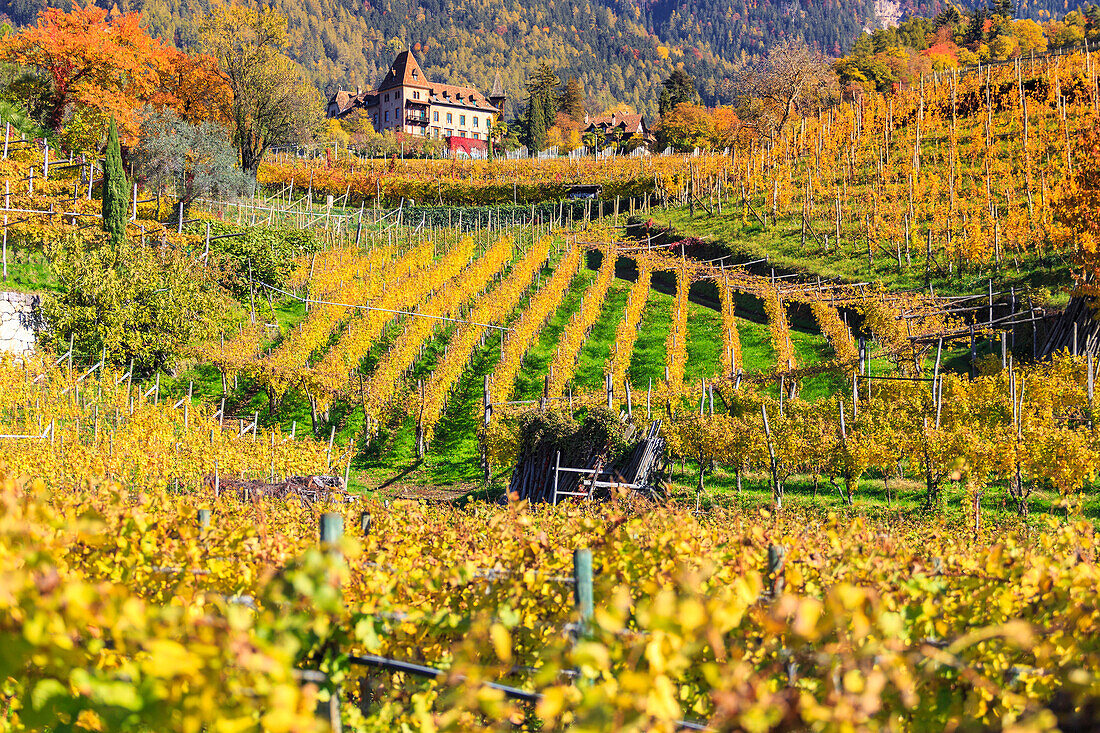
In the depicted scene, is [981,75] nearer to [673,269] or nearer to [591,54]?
[673,269]

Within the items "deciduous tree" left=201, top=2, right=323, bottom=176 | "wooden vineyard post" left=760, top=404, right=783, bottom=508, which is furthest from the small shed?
"wooden vineyard post" left=760, top=404, right=783, bottom=508

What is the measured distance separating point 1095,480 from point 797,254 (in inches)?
627

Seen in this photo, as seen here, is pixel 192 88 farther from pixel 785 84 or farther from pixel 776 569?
pixel 776 569

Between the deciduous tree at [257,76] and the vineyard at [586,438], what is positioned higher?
the deciduous tree at [257,76]

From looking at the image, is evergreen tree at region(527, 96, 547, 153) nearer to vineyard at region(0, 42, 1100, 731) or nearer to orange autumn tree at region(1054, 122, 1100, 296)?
vineyard at region(0, 42, 1100, 731)

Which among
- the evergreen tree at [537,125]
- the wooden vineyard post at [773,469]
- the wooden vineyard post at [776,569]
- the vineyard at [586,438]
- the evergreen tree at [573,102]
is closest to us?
the vineyard at [586,438]

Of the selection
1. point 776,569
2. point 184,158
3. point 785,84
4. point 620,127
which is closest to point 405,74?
point 620,127

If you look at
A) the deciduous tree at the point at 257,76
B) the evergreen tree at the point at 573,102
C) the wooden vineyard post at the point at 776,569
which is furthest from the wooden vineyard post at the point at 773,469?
the evergreen tree at the point at 573,102

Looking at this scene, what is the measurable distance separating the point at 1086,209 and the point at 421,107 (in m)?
76.2

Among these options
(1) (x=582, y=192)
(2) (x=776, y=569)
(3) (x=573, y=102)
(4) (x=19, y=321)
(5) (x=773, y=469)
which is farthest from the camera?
(3) (x=573, y=102)

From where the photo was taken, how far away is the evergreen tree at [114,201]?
24703mm

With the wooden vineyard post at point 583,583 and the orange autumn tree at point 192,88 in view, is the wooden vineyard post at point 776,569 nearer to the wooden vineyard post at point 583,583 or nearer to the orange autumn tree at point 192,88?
the wooden vineyard post at point 583,583

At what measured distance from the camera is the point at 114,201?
81.3 ft

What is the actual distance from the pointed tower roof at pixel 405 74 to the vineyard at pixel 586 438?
4135cm
